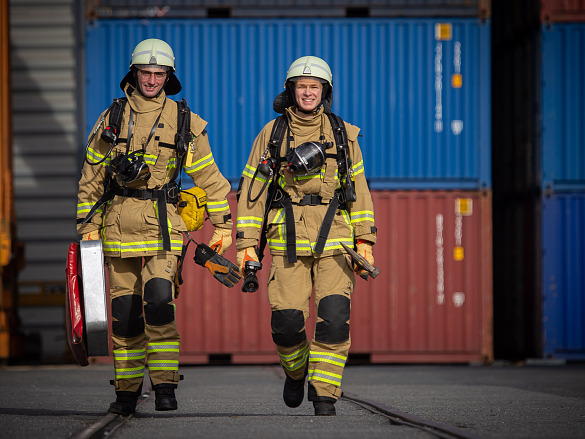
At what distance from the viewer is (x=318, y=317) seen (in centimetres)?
586

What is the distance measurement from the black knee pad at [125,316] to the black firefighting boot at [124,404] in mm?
344

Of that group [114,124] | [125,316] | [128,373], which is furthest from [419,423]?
[114,124]

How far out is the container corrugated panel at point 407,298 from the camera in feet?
42.3

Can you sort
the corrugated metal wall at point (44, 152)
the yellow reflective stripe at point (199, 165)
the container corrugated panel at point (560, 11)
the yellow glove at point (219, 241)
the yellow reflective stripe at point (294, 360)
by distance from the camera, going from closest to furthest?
the yellow reflective stripe at point (294, 360)
the yellow reflective stripe at point (199, 165)
the yellow glove at point (219, 241)
the container corrugated panel at point (560, 11)
the corrugated metal wall at point (44, 152)

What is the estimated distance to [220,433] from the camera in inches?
195

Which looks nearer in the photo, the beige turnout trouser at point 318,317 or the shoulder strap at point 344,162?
the beige turnout trouser at point 318,317

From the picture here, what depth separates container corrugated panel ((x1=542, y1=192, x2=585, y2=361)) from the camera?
1299cm

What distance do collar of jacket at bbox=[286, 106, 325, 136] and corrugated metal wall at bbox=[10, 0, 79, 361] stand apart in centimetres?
826

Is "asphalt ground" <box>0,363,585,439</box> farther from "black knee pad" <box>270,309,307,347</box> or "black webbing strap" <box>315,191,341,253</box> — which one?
"black webbing strap" <box>315,191,341,253</box>

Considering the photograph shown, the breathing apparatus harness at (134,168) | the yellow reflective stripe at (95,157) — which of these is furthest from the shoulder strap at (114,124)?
the yellow reflective stripe at (95,157)

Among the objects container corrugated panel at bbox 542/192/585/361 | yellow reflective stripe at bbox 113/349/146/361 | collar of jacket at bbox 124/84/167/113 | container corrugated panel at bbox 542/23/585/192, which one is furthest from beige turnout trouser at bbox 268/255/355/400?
container corrugated panel at bbox 542/23/585/192

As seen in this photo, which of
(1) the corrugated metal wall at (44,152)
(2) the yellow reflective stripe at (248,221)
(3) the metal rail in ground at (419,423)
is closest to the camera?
(3) the metal rail in ground at (419,423)

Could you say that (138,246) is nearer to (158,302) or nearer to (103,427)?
(158,302)

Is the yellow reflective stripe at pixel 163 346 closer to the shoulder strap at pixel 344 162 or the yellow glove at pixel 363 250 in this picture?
the yellow glove at pixel 363 250
